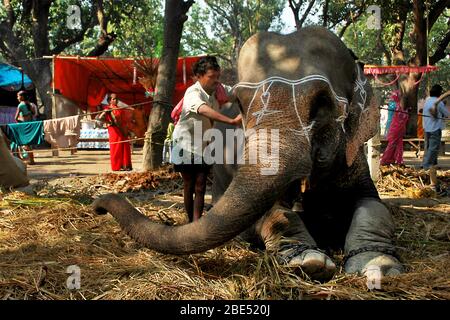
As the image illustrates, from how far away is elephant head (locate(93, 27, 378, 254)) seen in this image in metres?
3.22

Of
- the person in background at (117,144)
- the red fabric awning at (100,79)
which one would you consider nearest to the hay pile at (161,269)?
the person in background at (117,144)

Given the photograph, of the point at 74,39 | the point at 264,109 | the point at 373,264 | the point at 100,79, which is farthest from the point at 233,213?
the point at 74,39

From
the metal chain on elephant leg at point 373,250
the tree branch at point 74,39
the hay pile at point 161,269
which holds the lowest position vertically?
the hay pile at point 161,269

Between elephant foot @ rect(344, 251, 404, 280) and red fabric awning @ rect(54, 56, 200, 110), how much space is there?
10.4m

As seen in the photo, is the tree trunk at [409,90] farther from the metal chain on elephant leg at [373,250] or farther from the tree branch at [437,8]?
the metal chain on elephant leg at [373,250]

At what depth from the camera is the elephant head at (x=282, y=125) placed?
10.6ft

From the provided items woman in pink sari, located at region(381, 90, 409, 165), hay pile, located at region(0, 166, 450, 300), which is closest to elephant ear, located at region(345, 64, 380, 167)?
hay pile, located at region(0, 166, 450, 300)

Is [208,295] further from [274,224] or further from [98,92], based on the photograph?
[98,92]

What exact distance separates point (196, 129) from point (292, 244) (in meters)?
1.68

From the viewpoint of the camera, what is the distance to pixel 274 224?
4.06 meters

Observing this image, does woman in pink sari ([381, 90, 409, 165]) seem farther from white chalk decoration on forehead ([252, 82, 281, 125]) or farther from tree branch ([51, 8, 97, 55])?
tree branch ([51, 8, 97, 55])
